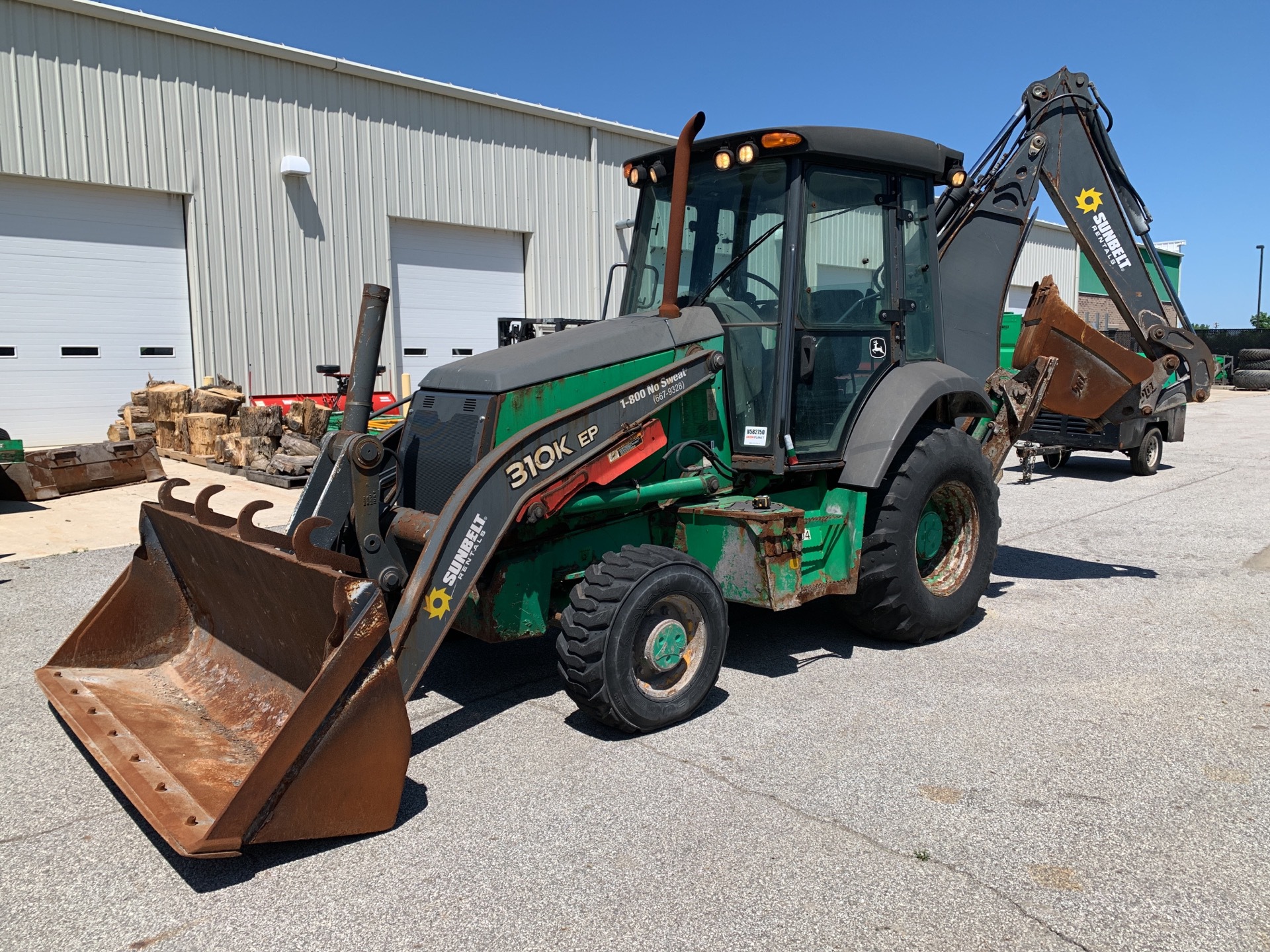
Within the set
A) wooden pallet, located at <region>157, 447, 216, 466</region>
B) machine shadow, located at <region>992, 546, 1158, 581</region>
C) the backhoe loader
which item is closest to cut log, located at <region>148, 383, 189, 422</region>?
wooden pallet, located at <region>157, 447, 216, 466</region>

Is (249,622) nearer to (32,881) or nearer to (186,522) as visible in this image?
(186,522)

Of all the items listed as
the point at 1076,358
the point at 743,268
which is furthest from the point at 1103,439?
the point at 743,268

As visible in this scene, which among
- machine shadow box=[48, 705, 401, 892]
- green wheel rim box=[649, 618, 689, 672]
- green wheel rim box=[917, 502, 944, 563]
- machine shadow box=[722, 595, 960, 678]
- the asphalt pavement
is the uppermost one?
green wheel rim box=[917, 502, 944, 563]

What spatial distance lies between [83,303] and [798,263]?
12.0 m

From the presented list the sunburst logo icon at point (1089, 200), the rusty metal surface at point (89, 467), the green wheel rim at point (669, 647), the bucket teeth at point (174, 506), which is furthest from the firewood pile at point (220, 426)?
the sunburst logo icon at point (1089, 200)

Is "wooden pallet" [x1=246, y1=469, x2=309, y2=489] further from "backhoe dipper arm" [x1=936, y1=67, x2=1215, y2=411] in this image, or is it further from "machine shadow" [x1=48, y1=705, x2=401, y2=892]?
"machine shadow" [x1=48, y1=705, x2=401, y2=892]

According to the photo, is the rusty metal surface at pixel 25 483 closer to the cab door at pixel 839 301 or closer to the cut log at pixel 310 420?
the cut log at pixel 310 420

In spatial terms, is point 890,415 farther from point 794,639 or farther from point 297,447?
point 297,447

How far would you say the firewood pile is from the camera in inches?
503

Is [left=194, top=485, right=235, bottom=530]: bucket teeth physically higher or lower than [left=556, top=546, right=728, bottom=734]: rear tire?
higher

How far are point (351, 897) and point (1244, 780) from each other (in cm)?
339

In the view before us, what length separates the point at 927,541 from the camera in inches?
237

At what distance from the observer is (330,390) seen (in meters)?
16.1

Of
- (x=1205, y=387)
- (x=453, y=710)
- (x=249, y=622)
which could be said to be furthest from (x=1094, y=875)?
(x=1205, y=387)
